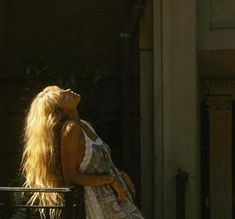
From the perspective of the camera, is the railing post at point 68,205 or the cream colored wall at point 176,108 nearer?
the railing post at point 68,205

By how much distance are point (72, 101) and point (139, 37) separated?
2547 millimetres

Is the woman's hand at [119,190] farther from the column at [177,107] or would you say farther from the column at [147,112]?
the column at [147,112]

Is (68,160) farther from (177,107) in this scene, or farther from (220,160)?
(220,160)

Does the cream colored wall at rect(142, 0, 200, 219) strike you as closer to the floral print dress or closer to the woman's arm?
the floral print dress

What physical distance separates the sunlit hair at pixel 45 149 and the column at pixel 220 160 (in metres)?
5.65

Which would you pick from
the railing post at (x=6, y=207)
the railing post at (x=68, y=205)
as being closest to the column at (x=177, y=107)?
the railing post at (x=68, y=205)

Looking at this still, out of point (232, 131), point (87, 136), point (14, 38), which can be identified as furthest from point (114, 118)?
point (232, 131)

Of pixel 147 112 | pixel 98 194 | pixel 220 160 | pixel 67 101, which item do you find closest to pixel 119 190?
pixel 98 194

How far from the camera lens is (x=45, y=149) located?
4.29m

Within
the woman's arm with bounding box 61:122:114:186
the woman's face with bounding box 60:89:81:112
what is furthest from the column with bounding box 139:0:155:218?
the woman's arm with bounding box 61:122:114:186

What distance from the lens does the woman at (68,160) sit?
13.9 feet

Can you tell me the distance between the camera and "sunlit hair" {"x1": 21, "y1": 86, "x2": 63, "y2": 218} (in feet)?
14.1

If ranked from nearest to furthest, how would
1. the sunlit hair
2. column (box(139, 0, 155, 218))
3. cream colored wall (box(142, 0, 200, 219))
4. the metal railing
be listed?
the metal railing, the sunlit hair, cream colored wall (box(142, 0, 200, 219)), column (box(139, 0, 155, 218))

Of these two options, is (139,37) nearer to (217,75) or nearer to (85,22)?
(85,22)
